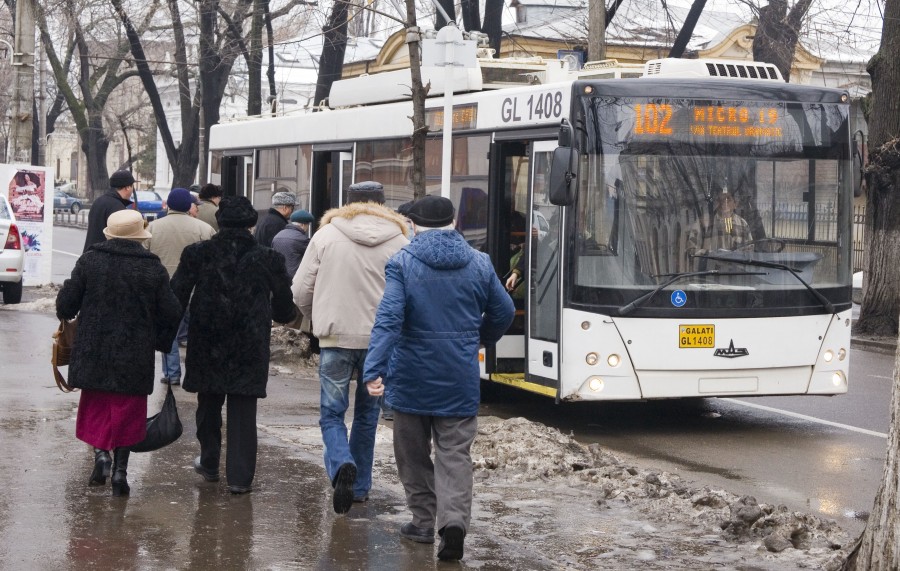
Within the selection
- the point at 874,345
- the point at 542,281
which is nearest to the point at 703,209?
the point at 542,281

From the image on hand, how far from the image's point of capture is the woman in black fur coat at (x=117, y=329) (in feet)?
24.1

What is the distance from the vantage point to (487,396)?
42.0 ft

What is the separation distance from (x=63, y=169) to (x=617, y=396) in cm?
10914

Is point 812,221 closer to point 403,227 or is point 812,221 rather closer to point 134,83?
point 403,227

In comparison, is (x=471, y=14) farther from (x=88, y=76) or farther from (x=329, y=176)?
(x=88, y=76)

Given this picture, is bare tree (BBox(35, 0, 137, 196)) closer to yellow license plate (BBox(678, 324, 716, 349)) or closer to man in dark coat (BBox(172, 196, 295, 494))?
yellow license plate (BBox(678, 324, 716, 349))

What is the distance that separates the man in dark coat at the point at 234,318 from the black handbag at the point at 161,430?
0.20 m

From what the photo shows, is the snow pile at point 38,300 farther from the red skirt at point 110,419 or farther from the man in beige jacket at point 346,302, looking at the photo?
the man in beige jacket at point 346,302

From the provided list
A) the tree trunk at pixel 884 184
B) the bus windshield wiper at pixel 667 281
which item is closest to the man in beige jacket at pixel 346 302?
the bus windshield wiper at pixel 667 281

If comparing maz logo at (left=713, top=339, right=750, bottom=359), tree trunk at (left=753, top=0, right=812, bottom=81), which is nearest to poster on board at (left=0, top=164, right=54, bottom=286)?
tree trunk at (left=753, top=0, right=812, bottom=81)

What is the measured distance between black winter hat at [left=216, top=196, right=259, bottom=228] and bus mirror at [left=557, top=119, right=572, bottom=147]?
3405 mm

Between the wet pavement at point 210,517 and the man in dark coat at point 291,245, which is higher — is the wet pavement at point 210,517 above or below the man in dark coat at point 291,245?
below

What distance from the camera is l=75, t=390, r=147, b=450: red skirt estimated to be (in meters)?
7.45

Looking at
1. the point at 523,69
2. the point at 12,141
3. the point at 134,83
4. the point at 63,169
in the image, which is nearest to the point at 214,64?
the point at 12,141
